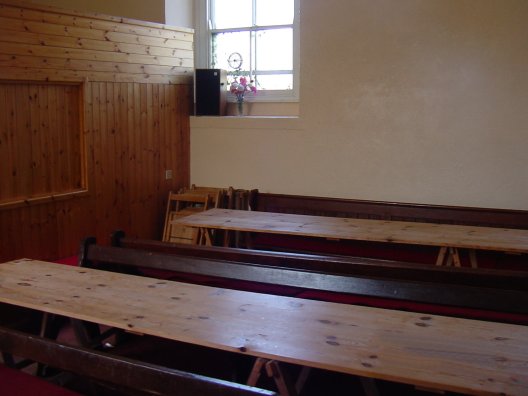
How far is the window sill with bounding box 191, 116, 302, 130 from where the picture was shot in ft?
20.6

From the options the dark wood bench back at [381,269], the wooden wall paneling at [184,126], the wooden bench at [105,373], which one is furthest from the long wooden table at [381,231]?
the wooden bench at [105,373]

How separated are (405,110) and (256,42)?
2.05 meters

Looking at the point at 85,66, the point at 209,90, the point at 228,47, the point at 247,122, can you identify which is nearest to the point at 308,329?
the point at 85,66

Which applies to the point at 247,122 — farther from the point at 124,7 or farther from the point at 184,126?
the point at 124,7

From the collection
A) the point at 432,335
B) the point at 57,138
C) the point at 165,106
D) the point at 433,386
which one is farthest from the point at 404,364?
the point at 165,106

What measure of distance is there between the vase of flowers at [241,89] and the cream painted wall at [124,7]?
1.05 meters

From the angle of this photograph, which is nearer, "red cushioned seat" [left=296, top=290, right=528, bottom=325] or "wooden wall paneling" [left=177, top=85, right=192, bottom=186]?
"red cushioned seat" [left=296, top=290, right=528, bottom=325]

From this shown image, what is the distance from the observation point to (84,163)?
5574 millimetres

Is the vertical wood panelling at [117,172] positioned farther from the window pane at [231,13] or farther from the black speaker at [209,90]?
the window pane at [231,13]

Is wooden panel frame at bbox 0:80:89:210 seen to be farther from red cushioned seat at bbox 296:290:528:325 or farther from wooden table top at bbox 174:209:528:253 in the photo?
red cushioned seat at bbox 296:290:528:325

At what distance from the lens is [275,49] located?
22.1ft

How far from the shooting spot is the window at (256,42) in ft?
21.7

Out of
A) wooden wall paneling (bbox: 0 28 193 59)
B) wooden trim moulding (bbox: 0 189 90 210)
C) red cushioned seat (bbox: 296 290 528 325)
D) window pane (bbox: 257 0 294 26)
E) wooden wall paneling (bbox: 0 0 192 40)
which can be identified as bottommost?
red cushioned seat (bbox: 296 290 528 325)

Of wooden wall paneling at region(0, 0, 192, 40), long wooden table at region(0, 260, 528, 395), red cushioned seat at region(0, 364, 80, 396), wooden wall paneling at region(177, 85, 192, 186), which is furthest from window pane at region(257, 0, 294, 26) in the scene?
red cushioned seat at region(0, 364, 80, 396)
